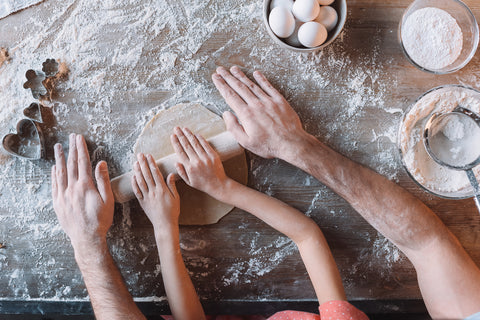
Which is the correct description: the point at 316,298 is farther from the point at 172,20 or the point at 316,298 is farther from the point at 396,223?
the point at 172,20

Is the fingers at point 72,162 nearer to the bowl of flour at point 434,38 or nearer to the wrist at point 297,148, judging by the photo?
the wrist at point 297,148

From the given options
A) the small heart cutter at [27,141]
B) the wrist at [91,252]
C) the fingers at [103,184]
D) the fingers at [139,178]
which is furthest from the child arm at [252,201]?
the small heart cutter at [27,141]

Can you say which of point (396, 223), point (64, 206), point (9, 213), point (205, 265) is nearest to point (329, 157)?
point (396, 223)

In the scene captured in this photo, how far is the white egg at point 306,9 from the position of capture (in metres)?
0.93

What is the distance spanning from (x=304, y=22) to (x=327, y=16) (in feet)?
0.21

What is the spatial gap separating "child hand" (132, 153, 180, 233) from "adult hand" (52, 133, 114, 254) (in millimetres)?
88

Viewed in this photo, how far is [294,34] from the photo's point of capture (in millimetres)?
993

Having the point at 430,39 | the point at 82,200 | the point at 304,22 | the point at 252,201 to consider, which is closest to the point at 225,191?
the point at 252,201

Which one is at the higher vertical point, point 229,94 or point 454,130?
point 229,94

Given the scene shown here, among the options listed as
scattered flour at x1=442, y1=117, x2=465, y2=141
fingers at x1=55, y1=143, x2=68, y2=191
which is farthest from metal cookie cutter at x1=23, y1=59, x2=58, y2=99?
scattered flour at x1=442, y1=117, x2=465, y2=141

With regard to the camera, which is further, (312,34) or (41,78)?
(41,78)

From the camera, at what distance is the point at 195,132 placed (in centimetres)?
106

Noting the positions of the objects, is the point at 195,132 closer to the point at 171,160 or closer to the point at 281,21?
the point at 171,160

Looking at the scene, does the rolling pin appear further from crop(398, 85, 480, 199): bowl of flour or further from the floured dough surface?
crop(398, 85, 480, 199): bowl of flour
